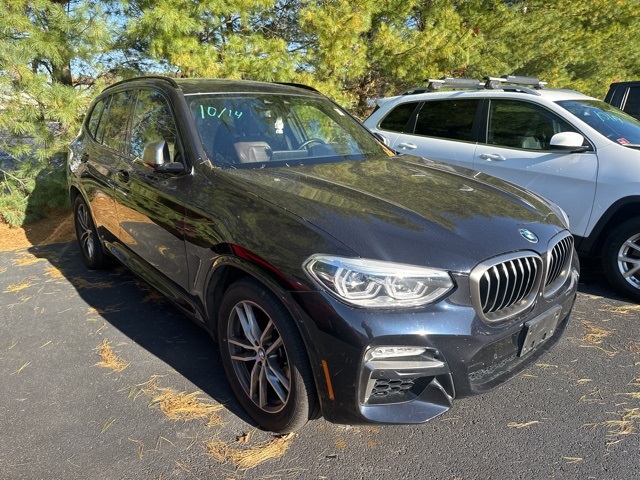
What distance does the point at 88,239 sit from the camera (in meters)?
4.75

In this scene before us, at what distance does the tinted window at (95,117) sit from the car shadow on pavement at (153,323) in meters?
1.38

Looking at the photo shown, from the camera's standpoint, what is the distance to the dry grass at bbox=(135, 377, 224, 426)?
261 cm

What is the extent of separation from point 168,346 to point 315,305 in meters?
1.77

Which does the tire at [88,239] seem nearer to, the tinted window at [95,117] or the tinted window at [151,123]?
the tinted window at [95,117]

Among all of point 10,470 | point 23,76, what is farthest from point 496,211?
point 23,76

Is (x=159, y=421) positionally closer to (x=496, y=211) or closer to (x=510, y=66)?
(x=496, y=211)

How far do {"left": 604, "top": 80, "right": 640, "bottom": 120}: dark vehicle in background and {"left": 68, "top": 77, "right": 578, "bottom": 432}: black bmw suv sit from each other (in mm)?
4294

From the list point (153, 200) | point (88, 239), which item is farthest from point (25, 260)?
point (153, 200)

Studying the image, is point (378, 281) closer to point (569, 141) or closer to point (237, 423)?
point (237, 423)

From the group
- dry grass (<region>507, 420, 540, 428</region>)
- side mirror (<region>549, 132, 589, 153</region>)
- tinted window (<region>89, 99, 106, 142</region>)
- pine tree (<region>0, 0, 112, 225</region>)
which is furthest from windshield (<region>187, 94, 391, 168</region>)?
pine tree (<region>0, 0, 112, 225</region>)

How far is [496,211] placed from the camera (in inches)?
100

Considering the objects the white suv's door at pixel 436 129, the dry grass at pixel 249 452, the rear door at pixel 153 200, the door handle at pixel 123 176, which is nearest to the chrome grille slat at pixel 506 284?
the dry grass at pixel 249 452

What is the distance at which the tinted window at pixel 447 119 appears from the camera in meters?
5.27

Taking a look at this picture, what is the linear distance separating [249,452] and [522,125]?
4.10 m
